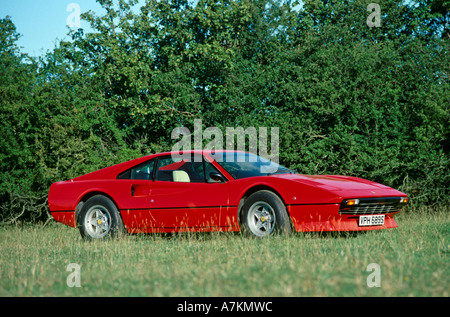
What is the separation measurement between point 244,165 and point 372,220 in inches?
81.7

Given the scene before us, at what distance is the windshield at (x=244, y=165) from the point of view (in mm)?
7633

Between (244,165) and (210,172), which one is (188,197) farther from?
(244,165)

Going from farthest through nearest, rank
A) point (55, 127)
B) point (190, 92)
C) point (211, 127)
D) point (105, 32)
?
point (105, 32), point (190, 92), point (211, 127), point (55, 127)

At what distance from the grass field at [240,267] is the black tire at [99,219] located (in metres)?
0.46

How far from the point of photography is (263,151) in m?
12.5

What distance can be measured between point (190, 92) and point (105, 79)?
3285mm

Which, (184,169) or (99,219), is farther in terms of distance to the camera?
(99,219)

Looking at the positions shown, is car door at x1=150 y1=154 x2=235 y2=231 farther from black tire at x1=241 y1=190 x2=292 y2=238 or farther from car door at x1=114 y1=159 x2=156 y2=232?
black tire at x1=241 y1=190 x2=292 y2=238

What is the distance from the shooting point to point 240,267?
488cm

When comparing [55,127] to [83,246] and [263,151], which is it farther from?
[83,246]

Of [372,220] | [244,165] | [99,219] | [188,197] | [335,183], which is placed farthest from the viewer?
[99,219]

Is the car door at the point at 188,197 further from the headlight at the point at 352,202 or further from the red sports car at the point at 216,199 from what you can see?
the headlight at the point at 352,202

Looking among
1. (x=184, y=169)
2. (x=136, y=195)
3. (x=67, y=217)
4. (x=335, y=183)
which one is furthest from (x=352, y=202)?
(x=67, y=217)
